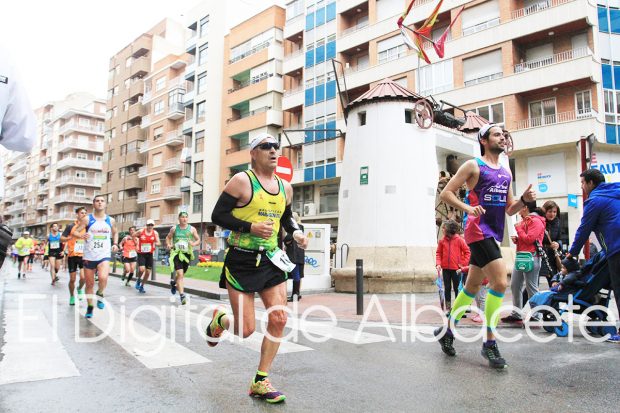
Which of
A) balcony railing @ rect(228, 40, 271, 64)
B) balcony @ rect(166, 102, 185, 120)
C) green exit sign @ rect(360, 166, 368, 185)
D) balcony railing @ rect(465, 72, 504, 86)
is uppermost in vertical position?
balcony railing @ rect(228, 40, 271, 64)

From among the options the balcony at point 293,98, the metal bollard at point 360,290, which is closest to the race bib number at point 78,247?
the metal bollard at point 360,290

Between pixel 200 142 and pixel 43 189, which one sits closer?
pixel 200 142

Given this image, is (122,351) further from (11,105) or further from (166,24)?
(166,24)

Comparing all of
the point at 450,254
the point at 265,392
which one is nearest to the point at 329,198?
the point at 450,254

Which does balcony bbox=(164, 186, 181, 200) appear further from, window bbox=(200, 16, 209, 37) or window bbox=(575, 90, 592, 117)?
window bbox=(575, 90, 592, 117)

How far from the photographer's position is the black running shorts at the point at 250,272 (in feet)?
12.1

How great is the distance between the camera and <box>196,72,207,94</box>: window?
162ft

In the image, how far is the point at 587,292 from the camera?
5.95m

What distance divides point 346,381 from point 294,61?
125ft

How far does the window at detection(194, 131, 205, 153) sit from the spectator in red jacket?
140 feet

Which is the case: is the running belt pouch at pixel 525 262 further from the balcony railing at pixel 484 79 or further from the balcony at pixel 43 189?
the balcony at pixel 43 189

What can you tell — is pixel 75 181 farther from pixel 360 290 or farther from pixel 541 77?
pixel 360 290

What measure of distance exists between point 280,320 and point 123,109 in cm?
6739

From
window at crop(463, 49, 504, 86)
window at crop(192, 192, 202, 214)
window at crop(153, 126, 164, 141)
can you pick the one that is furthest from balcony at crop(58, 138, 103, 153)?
window at crop(463, 49, 504, 86)
